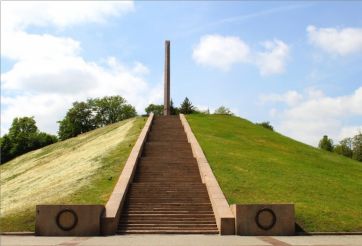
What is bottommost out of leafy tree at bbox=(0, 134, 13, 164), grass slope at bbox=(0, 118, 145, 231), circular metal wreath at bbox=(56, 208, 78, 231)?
circular metal wreath at bbox=(56, 208, 78, 231)

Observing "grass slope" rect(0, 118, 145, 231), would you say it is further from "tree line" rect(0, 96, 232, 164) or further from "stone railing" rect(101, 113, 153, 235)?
"tree line" rect(0, 96, 232, 164)

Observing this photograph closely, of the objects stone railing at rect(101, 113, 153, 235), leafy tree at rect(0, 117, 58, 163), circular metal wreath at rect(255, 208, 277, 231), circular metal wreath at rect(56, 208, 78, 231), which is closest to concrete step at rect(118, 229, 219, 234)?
stone railing at rect(101, 113, 153, 235)

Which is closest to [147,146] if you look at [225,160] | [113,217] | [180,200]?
[225,160]

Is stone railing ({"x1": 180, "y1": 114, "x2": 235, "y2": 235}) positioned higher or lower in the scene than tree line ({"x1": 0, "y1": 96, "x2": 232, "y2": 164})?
lower

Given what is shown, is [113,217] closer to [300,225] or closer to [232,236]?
[232,236]

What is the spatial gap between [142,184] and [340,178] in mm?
11917

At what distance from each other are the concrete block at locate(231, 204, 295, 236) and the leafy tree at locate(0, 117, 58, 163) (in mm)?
67689

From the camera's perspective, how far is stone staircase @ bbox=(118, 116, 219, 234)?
1825 cm

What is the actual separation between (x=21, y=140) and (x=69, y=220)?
67764 mm

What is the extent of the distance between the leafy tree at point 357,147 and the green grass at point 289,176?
45105 mm

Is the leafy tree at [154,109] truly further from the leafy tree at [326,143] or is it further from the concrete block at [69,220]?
the concrete block at [69,220]

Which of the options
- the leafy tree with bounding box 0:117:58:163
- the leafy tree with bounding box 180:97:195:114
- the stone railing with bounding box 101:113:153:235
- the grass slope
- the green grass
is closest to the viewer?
the stone railing with bounding box 101:113:153:235

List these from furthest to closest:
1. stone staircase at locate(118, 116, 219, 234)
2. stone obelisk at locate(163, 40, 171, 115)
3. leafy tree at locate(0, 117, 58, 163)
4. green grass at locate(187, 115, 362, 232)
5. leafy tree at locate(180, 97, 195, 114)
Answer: leafy tree at locate(0, 117, 58, 163) → leafy tree at locate(180, 97, 195, 114) → stone obelisk at locate(163, 40, 171, 115) → green grass at locate(187, 115, 362, 232) → stone staircase at locate(118, 116, 219, 234)

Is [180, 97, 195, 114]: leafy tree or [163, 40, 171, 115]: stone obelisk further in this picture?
[180, 97, 195, 114]: leafy tree
